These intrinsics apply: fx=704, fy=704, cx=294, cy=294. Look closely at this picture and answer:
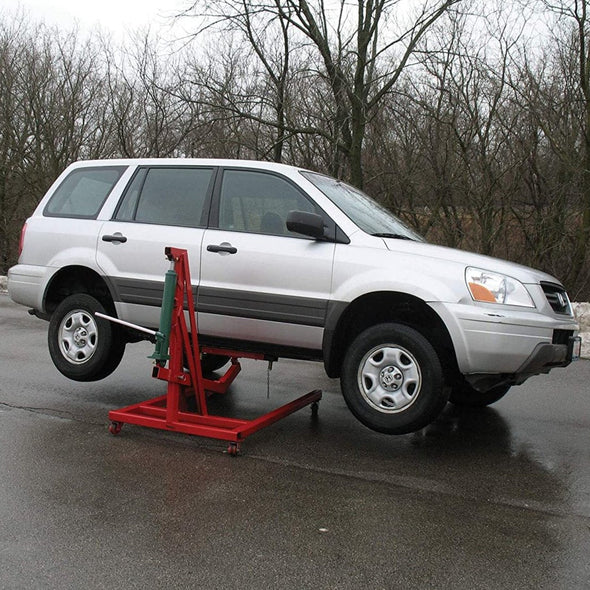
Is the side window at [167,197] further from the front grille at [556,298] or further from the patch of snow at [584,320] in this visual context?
the patch of snow at [584,320]

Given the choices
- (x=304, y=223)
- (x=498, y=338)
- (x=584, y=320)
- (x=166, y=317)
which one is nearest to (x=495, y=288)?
(x=498, y=338)

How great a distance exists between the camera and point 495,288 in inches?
181

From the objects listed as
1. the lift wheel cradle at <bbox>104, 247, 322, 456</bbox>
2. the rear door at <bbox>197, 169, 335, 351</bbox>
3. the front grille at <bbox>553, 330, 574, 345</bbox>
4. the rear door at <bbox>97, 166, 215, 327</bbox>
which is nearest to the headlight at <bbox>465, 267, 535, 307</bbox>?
the front grille at <bbox>553, 330, 574, 345</bbox>

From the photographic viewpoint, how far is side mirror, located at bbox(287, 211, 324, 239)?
15.6 feet

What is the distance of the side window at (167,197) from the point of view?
5.55m

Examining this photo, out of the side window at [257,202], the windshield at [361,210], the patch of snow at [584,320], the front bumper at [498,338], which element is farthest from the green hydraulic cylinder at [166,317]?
the patch of snow at [584,320]

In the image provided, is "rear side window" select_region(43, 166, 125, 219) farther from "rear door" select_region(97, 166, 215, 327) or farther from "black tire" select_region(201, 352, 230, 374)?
"black tire" select_region(201, 352, 230, 374)

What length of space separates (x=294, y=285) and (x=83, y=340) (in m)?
1.97

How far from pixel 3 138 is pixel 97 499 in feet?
75.9

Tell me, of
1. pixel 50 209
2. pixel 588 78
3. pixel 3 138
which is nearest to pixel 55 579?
pixel 50 209

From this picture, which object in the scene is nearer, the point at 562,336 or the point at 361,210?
the point at 562,336

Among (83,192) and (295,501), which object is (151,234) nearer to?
(83,192)

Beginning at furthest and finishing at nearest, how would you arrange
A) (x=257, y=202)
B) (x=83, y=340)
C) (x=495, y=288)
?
(x=83, y=340)
(x=257, y=202)
(x=495, y=288)

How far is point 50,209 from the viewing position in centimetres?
616
